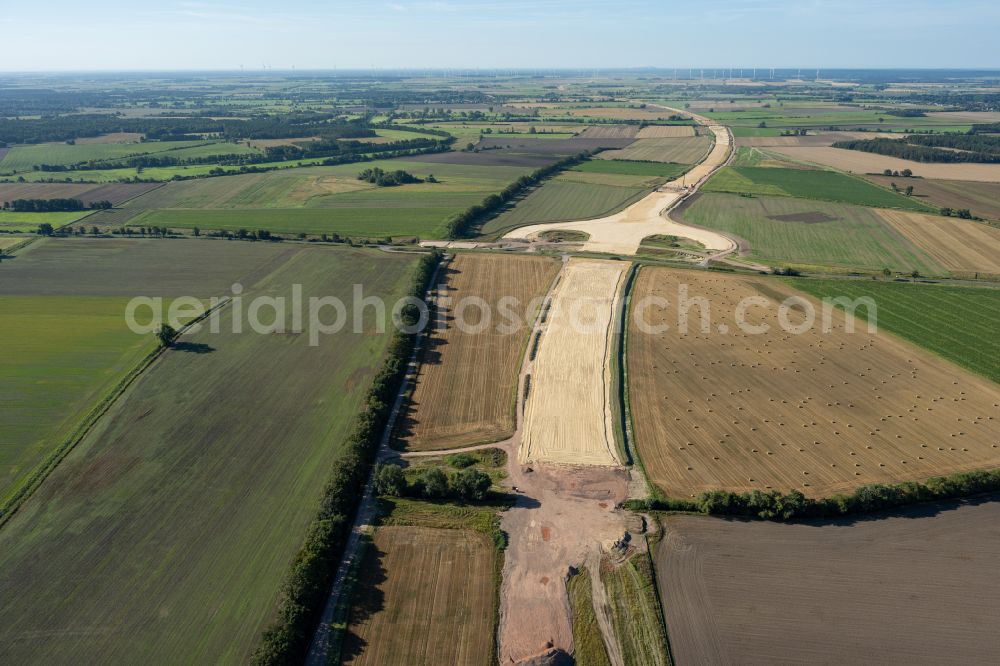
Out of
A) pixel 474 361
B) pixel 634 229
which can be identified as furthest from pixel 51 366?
pixel 634 229

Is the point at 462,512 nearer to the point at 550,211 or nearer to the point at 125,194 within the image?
the point at 550,211

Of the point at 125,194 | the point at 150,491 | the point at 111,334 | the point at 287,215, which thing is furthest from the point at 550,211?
the point at 125,194

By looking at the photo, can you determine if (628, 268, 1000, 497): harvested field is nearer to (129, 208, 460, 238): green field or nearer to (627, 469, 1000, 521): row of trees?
(627, 469, 1000, 521): row of trees

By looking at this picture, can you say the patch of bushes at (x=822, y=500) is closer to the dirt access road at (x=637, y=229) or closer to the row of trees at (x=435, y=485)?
the row of trees at (x=435, y=485)

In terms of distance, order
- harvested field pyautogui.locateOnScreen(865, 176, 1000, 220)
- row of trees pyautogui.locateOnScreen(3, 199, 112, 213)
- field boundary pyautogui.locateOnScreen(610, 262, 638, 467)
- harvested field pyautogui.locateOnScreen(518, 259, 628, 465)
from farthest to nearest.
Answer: row of trees pyautogui.locateOnScreen(3, 199, 112, 213), harvested field pyautogui.locateOnScreen(865, 176, 1000, 220), field boundary pyautogui.locateOnScreen(610, 262, 638, 467), harvested field pyautogui.locateOnScreen(518, 259, 628, 465)

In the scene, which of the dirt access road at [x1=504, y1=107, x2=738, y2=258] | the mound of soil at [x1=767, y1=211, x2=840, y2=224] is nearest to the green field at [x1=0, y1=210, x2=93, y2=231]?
the dirt access road at [x1=504, y1=107, x2=738, y2=258]
